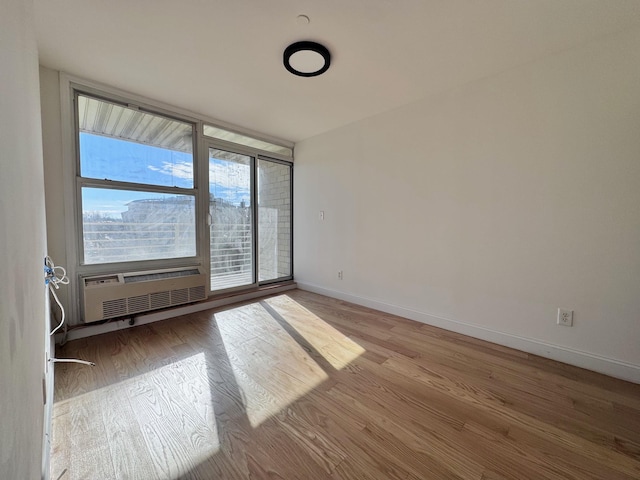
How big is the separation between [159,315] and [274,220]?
2.12 meters

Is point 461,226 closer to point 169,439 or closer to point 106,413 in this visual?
point 169,439

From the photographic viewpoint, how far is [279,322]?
9.27 ft

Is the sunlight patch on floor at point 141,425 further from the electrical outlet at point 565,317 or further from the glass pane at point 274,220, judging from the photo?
the electrical outlet at point 565,317

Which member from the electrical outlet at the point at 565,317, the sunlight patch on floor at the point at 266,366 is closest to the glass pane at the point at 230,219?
the sunlight patch on floor at the point at 266,366

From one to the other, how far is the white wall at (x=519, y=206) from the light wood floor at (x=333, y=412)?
367 mm

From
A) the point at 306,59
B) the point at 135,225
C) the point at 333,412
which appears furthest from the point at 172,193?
the point at 333,412

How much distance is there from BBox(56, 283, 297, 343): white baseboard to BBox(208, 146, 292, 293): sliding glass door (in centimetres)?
23

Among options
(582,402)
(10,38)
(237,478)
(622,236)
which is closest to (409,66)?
(622,236)

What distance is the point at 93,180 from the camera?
253 centimetres

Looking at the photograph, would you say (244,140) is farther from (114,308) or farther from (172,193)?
(114,308)

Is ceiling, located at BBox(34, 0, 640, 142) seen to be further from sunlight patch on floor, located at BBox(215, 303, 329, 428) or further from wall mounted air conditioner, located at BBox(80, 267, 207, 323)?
sunlight patch on floor, located at BBox(215, 303, 329, 428)

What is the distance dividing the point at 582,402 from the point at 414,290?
150cm

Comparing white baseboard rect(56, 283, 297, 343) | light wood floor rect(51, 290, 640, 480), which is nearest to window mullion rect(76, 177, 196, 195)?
white baseboard rect(56, 283, 297, 343)

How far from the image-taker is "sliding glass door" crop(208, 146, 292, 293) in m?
3.50
